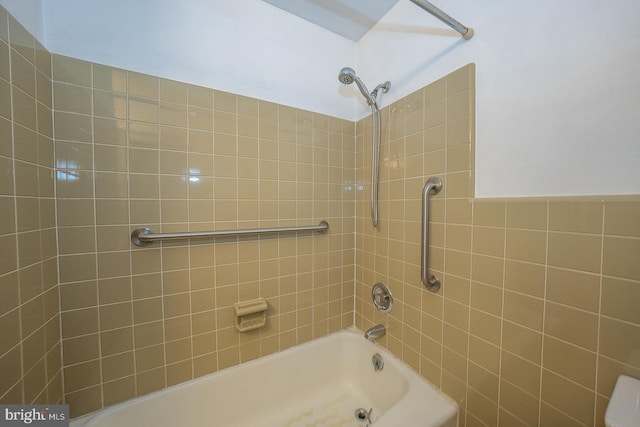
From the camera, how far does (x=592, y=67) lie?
0.57 meters

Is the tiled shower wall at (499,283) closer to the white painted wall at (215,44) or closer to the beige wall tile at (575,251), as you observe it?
the beige wall tile at (575,251)

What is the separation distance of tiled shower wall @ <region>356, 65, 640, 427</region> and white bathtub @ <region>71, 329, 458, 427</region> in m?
0.14

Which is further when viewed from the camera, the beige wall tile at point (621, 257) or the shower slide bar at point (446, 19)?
the shower slide bar at point (446, 19)

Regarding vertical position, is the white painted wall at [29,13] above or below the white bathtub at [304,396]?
above

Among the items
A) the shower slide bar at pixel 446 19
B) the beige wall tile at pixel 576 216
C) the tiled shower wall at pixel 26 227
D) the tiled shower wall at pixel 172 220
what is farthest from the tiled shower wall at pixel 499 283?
the tiled shower wall at pixel 26 227

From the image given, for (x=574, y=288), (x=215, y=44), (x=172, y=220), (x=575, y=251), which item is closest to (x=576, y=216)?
(x=575, y=251)

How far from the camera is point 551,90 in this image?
64 cm

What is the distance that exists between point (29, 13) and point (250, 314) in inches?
52.6

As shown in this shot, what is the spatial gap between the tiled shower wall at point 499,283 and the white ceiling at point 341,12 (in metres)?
0.51

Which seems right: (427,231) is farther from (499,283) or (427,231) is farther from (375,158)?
(375,158)

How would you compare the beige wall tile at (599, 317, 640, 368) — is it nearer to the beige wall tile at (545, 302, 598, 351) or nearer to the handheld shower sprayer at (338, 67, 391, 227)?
the beige wall tile at (545, 302, 598, 351)

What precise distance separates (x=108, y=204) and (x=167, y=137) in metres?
0.35

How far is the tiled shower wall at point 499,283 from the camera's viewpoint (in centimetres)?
55

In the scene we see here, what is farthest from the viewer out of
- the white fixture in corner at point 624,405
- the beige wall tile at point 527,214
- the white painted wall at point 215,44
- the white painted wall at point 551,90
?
the white painted wall at point 215,44
